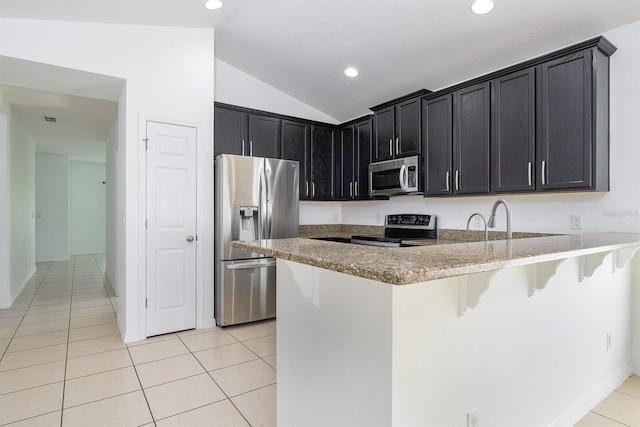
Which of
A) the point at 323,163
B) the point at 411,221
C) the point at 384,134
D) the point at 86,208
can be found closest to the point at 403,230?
the point at 411,221

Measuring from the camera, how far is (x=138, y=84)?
10.1ft

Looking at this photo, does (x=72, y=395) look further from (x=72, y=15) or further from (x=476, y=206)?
(x=476, y=206)

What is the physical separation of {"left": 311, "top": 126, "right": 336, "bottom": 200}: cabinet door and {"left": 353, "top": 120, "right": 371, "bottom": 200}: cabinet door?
0.36 metres

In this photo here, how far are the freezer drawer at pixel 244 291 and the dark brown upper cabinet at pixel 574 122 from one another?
103 inches

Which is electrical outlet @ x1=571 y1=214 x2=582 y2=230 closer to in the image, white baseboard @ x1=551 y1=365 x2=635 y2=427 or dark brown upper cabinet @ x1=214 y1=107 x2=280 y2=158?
white baseboard @ x1=551 y1=365 x2=635 y2=427

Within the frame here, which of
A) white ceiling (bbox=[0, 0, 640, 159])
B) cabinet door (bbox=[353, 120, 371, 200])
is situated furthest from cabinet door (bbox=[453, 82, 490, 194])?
cabinet door (bbox=[353, 120, 371, 200])

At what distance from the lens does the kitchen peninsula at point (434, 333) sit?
1.15 metres

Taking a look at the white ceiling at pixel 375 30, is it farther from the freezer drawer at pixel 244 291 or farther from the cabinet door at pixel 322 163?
the freezer drawer at pixel 244 291

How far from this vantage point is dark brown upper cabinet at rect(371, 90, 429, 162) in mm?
3461

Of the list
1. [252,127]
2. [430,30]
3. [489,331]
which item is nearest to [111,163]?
[252,127]

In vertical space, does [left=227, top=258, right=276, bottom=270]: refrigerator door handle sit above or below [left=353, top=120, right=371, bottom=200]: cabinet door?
below

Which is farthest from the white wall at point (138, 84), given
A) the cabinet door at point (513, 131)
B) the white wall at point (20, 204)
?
the cabinet door at point (513, 131)

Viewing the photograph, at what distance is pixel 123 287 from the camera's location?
10.3ft

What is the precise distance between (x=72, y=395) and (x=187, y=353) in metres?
0.80
